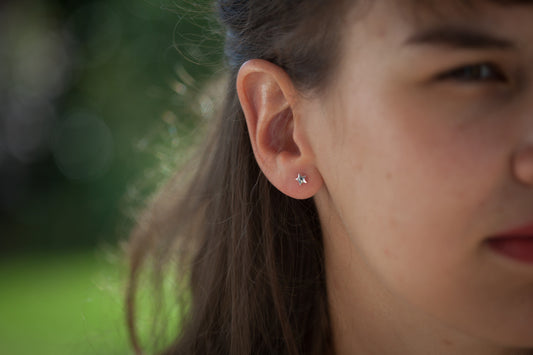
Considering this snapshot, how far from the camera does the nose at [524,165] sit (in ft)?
4.21

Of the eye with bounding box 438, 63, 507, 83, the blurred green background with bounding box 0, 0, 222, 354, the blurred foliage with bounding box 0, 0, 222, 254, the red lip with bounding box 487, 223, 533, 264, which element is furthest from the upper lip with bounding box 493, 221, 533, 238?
the blurred foliage with bounding box 0, 0, 222, 254

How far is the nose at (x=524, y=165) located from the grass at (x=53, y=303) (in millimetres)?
2344

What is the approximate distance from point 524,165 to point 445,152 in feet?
0.55

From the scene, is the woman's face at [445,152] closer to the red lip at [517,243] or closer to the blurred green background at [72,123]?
the red lip at [517,243]

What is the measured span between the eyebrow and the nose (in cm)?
23

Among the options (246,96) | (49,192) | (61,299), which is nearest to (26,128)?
(49,192)

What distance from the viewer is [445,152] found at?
1.38 metres

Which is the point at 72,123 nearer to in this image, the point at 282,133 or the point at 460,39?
the point at 282,133

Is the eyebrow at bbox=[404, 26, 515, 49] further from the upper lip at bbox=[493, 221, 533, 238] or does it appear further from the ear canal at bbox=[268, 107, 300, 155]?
the ear canal at bbox=[268, 107, 300, 155]

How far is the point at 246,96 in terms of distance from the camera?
1.80m

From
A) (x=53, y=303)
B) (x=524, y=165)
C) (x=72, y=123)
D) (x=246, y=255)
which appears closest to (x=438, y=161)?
(x=524, y=165)

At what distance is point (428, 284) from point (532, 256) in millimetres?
240

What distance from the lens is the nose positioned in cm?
128

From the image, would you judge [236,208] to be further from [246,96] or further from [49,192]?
[49,192]
